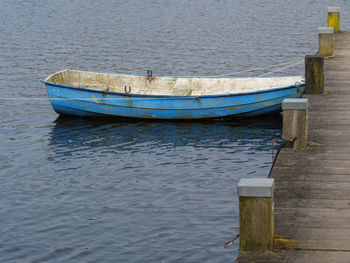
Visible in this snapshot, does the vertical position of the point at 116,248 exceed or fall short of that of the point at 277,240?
it falls short

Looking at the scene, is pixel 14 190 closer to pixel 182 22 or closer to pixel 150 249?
pixel 150 249

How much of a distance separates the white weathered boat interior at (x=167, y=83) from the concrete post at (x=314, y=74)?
893 centimetres

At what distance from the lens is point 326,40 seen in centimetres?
2247

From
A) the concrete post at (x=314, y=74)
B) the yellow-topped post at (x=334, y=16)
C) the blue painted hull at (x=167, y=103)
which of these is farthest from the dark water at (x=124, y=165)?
the yellow-topped post at (x=334, y=16)

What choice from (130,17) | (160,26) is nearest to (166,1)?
(130,17)

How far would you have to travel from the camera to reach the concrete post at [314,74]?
658 inches

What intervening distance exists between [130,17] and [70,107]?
3779 cm

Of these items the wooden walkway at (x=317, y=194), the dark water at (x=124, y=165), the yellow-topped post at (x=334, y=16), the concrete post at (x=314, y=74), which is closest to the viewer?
the wooden walkway at (x=317, y=194)

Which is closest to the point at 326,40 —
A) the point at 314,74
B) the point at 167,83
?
the point at 314,74

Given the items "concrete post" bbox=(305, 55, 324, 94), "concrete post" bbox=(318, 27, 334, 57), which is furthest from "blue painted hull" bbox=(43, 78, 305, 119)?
"concrete post" bbox=(305, 55, 324, 94)

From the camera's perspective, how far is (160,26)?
56.3 metres

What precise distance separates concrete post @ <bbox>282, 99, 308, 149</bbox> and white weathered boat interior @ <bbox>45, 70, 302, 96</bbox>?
13948mm

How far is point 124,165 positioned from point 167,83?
756 cm

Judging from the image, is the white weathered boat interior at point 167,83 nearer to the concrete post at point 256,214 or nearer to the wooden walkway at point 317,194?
the wooden walkway at point 317,194
